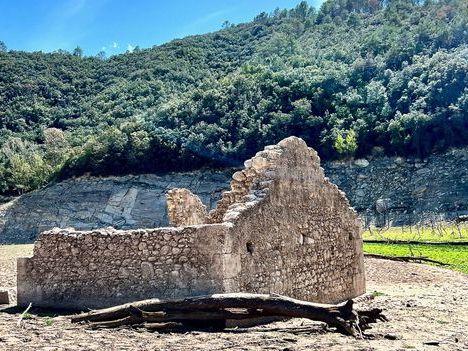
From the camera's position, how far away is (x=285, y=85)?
3297 inches

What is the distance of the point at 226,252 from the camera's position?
387 inches

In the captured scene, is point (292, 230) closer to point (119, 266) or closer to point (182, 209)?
point (119, 266)

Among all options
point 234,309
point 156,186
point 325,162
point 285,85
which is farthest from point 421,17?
point 234,309

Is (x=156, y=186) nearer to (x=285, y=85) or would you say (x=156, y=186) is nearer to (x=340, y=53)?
(x=285, y=85)

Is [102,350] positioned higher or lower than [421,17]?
lower

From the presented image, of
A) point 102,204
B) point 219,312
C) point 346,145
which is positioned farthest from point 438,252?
point 102,204

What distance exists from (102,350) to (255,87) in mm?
77707

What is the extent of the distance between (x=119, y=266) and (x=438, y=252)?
2431cm

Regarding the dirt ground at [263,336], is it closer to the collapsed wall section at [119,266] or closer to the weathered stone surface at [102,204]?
the collapsed wall section at [119,266]

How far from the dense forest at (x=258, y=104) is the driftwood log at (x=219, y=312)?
61004mm

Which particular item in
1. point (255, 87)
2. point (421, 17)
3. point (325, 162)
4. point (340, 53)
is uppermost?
point (421, 17)

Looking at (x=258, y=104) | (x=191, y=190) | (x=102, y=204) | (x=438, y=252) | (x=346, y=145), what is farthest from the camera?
(x=258, y=104)

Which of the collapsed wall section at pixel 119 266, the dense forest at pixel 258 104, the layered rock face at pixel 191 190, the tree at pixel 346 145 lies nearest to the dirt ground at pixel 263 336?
the collapsed wall section at pixel 119 266

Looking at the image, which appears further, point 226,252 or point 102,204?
point 102,204
